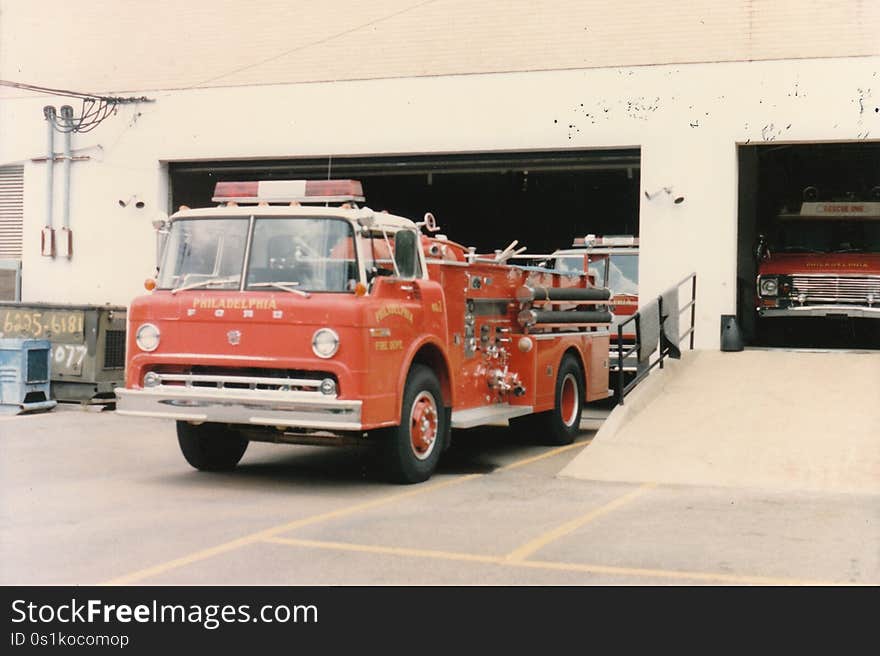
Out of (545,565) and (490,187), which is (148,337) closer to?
(545,565)

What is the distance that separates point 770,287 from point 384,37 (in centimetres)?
767

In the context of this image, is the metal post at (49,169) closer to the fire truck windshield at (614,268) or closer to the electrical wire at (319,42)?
the electrical wire at (319,42)

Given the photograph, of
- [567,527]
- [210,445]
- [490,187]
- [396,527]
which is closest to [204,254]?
[210,445]

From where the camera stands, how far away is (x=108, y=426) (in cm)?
1437

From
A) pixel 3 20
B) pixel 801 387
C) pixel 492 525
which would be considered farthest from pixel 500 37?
pixel 492 525

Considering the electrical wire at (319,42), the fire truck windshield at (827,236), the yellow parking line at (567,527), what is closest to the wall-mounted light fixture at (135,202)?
the electrical wire at (319,42)

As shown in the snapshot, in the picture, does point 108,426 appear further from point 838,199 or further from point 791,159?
point 791,159

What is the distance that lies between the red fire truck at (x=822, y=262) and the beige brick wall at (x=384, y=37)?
Answer: 3155 mm

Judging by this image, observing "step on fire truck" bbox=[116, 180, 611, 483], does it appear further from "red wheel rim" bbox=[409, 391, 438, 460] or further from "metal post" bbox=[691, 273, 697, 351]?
"metal post" bbox=[691, 273, 697, 351]

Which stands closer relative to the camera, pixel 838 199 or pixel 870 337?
pixel 838 199

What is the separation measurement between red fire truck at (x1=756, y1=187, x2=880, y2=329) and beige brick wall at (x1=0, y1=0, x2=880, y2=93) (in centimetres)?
316

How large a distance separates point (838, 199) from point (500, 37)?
21.0 ft

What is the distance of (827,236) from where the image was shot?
18656 millimetres

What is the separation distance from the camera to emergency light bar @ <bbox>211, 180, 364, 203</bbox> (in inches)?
393
